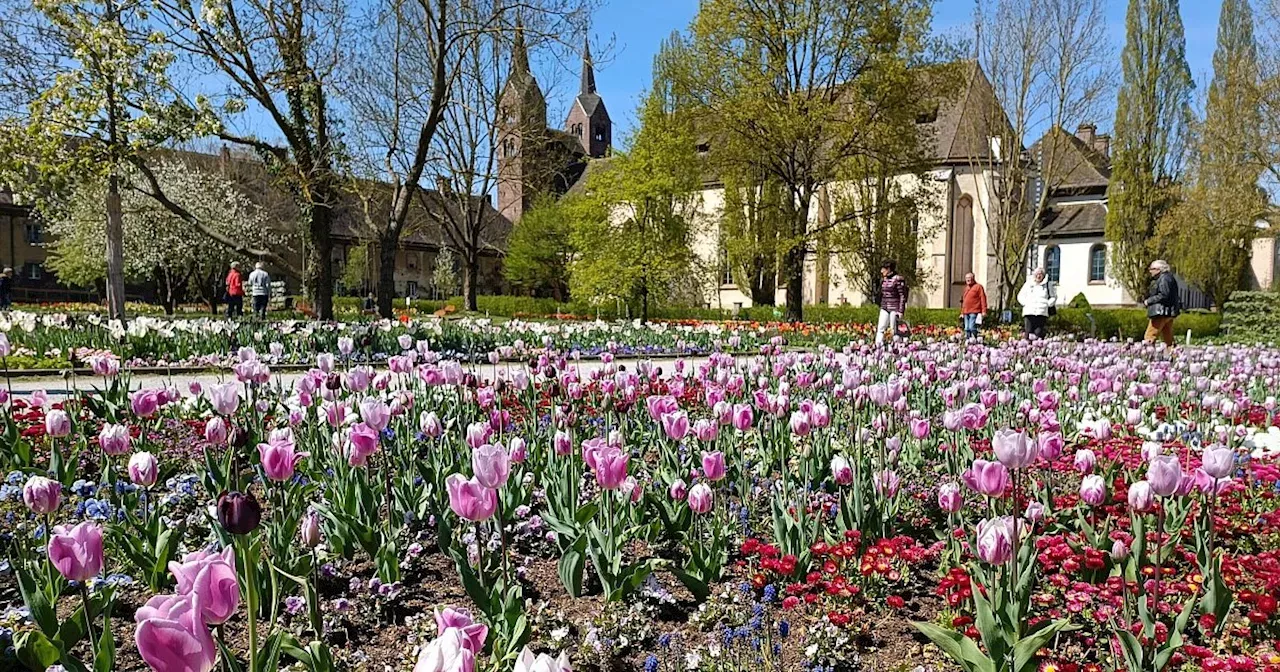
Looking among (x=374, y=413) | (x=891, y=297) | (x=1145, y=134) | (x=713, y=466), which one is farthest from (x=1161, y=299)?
(x=1145, y=134)

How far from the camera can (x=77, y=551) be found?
75.6 inches

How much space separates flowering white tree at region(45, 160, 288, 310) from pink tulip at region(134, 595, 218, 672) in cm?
3452

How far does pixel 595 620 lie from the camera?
9.04ft

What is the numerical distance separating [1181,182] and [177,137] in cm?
3514

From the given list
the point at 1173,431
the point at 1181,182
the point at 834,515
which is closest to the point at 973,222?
the point at 1181,182

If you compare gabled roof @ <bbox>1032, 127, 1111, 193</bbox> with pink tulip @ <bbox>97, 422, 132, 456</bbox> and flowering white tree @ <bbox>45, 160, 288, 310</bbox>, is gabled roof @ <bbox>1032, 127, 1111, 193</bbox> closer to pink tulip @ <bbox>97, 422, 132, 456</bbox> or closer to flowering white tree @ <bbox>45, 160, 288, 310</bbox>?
flowering white tree @ <bbox>45, 160, 288, 310</bbox>

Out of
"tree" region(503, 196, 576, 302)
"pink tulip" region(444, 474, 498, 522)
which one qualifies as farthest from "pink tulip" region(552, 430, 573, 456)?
"tree" region(503, 196, 576, 302)

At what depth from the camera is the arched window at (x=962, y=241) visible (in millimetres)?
39812

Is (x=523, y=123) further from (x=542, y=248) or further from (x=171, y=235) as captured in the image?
(x=171, y=235)

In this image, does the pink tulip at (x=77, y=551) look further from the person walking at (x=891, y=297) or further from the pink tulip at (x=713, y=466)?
the person walking at (x=891, y=297)

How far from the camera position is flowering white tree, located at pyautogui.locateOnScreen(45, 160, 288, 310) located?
112 ft

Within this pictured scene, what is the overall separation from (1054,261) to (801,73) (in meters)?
25.8

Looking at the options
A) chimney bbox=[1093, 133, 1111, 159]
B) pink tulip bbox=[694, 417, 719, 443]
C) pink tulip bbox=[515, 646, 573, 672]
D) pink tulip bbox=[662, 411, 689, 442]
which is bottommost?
pink tulip bbox=[694, 417, 719, 443]

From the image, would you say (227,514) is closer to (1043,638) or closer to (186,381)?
(1043,638)
